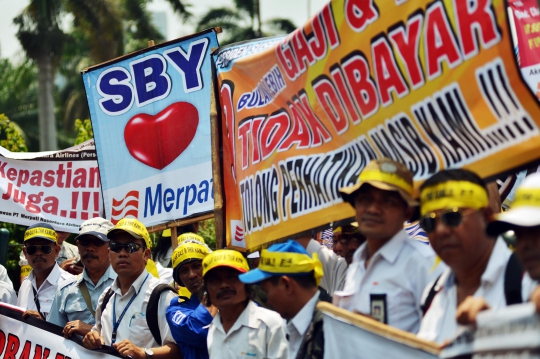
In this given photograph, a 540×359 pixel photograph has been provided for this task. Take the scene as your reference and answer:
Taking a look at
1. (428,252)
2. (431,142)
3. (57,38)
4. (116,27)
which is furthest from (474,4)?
(57,38)

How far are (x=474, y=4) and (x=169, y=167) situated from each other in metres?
4.27

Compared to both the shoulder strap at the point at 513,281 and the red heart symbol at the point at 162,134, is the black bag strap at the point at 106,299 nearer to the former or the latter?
the red heart symbol at the point at 162,134

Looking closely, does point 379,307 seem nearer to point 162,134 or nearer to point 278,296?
point 278,296

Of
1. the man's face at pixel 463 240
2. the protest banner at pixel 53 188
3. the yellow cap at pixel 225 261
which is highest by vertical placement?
the protest banner at pixel 53 188

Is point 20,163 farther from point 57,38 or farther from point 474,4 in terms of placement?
point 57,38

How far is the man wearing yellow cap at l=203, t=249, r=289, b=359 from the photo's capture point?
16.2ft

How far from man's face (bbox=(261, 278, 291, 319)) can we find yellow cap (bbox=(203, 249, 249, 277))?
0.45 meters

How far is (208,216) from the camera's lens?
24.5 ft

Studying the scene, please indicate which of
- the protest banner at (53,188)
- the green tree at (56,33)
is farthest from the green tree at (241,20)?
the protest banner at (53,188)

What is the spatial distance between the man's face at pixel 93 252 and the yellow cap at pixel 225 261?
6.59 ft

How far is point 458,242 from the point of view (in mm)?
3650

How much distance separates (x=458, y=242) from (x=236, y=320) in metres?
1.76

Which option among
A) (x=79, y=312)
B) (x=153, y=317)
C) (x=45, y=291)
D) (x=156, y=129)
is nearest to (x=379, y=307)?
(x=153, y=317)

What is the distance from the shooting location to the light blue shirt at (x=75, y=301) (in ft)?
22.3
